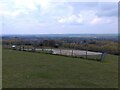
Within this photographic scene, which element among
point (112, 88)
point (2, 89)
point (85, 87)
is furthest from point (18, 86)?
point (112, 88)

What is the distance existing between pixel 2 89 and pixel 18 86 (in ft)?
2.64

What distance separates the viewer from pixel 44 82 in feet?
38.2

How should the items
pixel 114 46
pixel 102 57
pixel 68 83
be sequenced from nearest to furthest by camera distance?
pixel 68 83
pixel 102 57
pixel 114 46

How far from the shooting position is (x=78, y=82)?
39.0 ft

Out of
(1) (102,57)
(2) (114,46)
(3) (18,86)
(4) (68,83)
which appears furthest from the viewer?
Answer: (2) (114,46)

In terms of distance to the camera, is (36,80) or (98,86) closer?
(98,86)

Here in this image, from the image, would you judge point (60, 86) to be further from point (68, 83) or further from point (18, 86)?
point (18, 86)

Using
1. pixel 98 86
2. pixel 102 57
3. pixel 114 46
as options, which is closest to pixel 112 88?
pixel 98 86

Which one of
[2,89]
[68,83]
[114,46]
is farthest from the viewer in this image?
[114,46]

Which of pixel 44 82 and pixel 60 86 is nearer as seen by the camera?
pixel 60 86

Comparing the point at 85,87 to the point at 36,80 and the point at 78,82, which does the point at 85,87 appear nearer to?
the point at 78,82

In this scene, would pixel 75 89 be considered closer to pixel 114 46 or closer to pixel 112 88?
pixel 112 88

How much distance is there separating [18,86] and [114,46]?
85.4 ft

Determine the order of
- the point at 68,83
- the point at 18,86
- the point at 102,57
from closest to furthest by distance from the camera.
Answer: the point at 18,86 < the point at 68,83 < the point at 102,57
